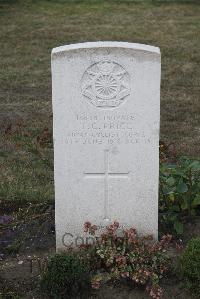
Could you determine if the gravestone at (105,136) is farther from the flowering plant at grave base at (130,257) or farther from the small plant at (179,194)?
the small plant at (179,194)

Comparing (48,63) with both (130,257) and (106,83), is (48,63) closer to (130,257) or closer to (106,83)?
(106,83)

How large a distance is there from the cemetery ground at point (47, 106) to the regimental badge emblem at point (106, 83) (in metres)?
0.99

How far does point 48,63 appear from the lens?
12.9m

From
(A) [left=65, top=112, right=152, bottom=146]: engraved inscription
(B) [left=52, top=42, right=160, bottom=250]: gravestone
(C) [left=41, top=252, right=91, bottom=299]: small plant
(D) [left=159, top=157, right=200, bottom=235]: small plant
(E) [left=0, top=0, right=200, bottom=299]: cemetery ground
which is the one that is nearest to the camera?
(C) [left=41, top=252, right=91, bottom=299]: small plant

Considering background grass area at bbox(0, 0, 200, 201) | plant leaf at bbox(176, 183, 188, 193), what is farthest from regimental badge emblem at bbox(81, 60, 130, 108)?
background grass area at bbox(0, 0, 200, 201)

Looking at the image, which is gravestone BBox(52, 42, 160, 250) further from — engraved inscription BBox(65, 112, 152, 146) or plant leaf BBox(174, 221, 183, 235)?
plant leaf BBox(174, 221, 183, 235)

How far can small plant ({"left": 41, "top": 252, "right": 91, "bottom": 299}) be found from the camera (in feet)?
15.2

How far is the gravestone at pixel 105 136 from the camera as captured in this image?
197 inches

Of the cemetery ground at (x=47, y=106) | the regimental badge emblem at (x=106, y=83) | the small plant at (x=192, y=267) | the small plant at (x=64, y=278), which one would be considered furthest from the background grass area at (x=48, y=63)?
the small plant at (x=192, y=267)

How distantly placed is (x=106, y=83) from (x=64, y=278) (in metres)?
1.49

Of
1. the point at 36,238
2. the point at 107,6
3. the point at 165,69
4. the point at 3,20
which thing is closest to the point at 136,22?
the point at 107,6

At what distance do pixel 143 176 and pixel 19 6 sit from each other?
557 inches

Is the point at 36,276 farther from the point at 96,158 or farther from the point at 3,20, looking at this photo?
the point at 3,20

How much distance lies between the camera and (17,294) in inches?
191
